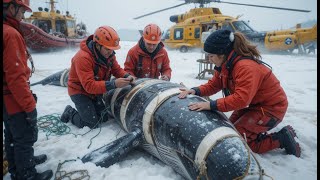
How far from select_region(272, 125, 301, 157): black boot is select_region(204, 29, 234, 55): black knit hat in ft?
4.72

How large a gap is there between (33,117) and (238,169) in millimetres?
2089

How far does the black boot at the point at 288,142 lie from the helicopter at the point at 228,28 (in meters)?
10.4

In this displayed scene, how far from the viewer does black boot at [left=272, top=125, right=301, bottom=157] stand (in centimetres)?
357

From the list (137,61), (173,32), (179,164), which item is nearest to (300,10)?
(173,32)

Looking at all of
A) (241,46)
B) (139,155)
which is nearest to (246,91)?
(241,46)

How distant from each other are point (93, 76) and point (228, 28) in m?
13.0

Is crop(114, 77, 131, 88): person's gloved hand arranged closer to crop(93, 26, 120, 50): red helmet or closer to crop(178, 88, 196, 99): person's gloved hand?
crop(93, 26, 120, 50): red helmet

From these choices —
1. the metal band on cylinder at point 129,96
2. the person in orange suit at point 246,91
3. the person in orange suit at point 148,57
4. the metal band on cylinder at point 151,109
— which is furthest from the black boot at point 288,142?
the person in orange suit at point 148,57

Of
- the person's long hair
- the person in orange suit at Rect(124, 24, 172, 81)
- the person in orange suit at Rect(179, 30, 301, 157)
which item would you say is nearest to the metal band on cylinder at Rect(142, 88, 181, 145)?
the person in orange suit at Rect(179, 30, 301, 157)

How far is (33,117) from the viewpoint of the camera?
8.86 feet

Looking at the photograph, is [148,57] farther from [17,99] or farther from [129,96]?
[17,99]

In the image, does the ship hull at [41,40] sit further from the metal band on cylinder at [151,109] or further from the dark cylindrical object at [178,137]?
the metal band on cylinder at [151,109]

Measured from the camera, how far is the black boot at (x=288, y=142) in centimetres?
357

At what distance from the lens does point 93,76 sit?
13.5 feet
